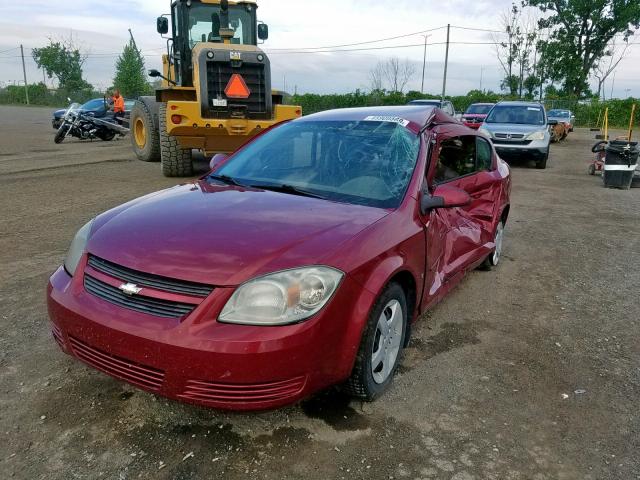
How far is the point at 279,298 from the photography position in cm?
224

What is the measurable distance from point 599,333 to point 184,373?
313 cm

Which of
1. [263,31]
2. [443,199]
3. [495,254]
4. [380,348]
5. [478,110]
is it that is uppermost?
[263,31]

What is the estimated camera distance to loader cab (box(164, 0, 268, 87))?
10.0 metres

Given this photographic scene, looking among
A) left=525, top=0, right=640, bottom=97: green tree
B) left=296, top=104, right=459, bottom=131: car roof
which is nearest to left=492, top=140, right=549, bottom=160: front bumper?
left=296, top=104, right=459, bottom=131: car roof

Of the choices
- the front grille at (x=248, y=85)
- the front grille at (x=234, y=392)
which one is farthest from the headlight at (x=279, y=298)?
the front grille at (x=248, y=85)

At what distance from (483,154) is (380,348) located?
2.69m

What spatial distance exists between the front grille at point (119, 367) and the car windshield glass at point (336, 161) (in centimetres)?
140

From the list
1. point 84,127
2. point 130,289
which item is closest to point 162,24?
point 84,127

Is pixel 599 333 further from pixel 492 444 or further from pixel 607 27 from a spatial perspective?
pixel 607 27

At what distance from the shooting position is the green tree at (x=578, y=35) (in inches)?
1884

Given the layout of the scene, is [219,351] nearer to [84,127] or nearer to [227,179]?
[227,179]

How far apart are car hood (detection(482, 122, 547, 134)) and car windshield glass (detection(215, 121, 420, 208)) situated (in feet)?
39.3

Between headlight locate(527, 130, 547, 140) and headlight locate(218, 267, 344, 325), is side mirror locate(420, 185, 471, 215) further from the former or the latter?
headlight locate(527, 130, 547, 140)

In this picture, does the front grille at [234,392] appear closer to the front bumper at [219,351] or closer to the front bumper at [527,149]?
the front bumper at [219,351]
